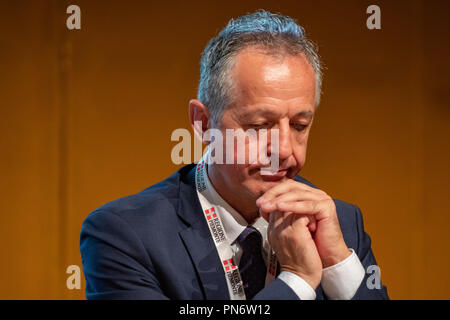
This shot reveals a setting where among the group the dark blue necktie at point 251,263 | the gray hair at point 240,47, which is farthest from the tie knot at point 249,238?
the gray hair at point 240,47

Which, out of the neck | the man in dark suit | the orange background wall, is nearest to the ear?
the man in dark suit

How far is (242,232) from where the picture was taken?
65.4 inches

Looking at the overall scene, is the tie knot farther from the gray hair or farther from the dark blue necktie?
the gray hair

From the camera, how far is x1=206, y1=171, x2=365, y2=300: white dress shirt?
4.73 feet

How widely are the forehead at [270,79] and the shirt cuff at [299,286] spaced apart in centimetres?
48

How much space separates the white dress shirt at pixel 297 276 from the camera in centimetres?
144

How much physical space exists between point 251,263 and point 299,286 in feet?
0.77

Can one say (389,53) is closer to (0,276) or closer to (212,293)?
(212,293)

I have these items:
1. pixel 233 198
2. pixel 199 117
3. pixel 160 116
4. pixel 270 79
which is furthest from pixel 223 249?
pixel 160 116

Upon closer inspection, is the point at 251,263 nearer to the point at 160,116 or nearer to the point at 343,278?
the point at 343,278

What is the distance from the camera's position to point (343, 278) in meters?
1.52

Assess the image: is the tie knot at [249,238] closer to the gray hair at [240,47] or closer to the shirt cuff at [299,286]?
the shirt cuff at [299,286]
